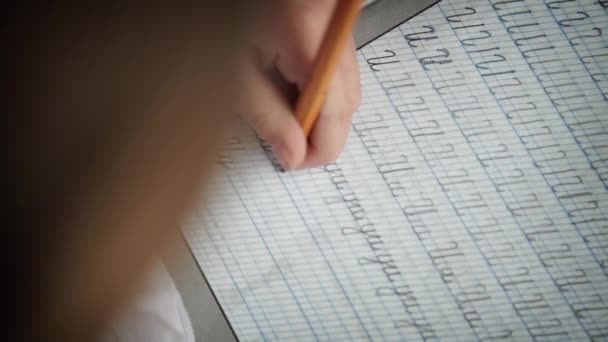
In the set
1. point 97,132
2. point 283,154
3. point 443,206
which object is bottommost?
point 443,206

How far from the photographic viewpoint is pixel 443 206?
20.4 inches

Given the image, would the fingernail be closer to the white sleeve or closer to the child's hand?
the child's hand

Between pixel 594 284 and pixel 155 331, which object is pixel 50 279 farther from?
pixel 594 284

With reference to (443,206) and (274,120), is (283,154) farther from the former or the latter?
(443,206)

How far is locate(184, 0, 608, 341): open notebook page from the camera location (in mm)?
507

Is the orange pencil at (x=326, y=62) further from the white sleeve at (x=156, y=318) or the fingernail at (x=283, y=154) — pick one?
the white sleeve at (x=156, y=318)

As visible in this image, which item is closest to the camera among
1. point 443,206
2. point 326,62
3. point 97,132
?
point 97,132

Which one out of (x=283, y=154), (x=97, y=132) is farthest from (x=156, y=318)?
(x=97, y=132)

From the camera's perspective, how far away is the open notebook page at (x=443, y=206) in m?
0.51

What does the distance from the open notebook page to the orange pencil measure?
7 centimetres

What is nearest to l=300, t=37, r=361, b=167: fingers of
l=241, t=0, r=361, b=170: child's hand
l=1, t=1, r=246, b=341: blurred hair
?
l=241, t=0, r=361, b=170: child's hand

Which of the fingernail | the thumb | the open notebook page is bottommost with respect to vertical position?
the open notebook page

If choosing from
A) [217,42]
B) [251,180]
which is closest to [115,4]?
[217,42]

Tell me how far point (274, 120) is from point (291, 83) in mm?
57
